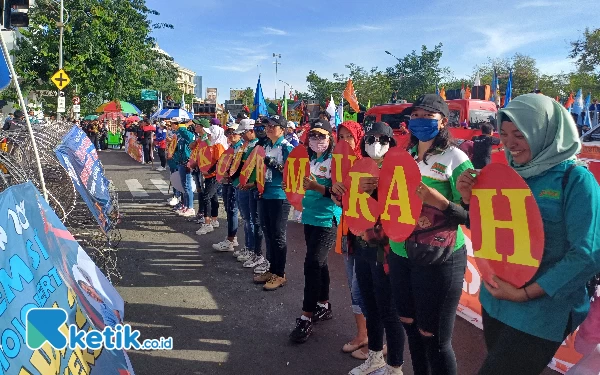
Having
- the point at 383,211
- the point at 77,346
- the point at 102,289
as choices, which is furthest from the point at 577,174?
the point at 102,289

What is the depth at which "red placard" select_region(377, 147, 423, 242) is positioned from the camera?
8.00 feet

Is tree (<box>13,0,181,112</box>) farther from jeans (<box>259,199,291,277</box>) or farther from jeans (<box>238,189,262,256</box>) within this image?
jeans (<box>259,199,291,277</box>)

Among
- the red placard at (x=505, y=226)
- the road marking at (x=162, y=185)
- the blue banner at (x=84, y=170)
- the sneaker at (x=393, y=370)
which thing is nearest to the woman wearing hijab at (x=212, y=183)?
the blue banner at (x=84, y=170)

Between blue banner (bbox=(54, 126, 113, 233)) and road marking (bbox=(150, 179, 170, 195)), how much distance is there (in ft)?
20.0

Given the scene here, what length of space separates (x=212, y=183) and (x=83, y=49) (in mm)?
18874

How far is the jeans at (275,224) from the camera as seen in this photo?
16.5ft

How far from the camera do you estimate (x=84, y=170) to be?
198 inches

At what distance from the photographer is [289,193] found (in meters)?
4.26

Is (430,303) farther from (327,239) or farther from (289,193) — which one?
(289,193)

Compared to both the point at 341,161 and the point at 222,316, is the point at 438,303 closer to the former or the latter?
the point at 341,161

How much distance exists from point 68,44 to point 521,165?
2504 cm

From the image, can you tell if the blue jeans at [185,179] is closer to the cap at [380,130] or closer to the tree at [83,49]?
the cap at [380,130]

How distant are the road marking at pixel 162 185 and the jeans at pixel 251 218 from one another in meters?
6.39

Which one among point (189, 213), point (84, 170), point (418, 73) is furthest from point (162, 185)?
point (418, 73)
